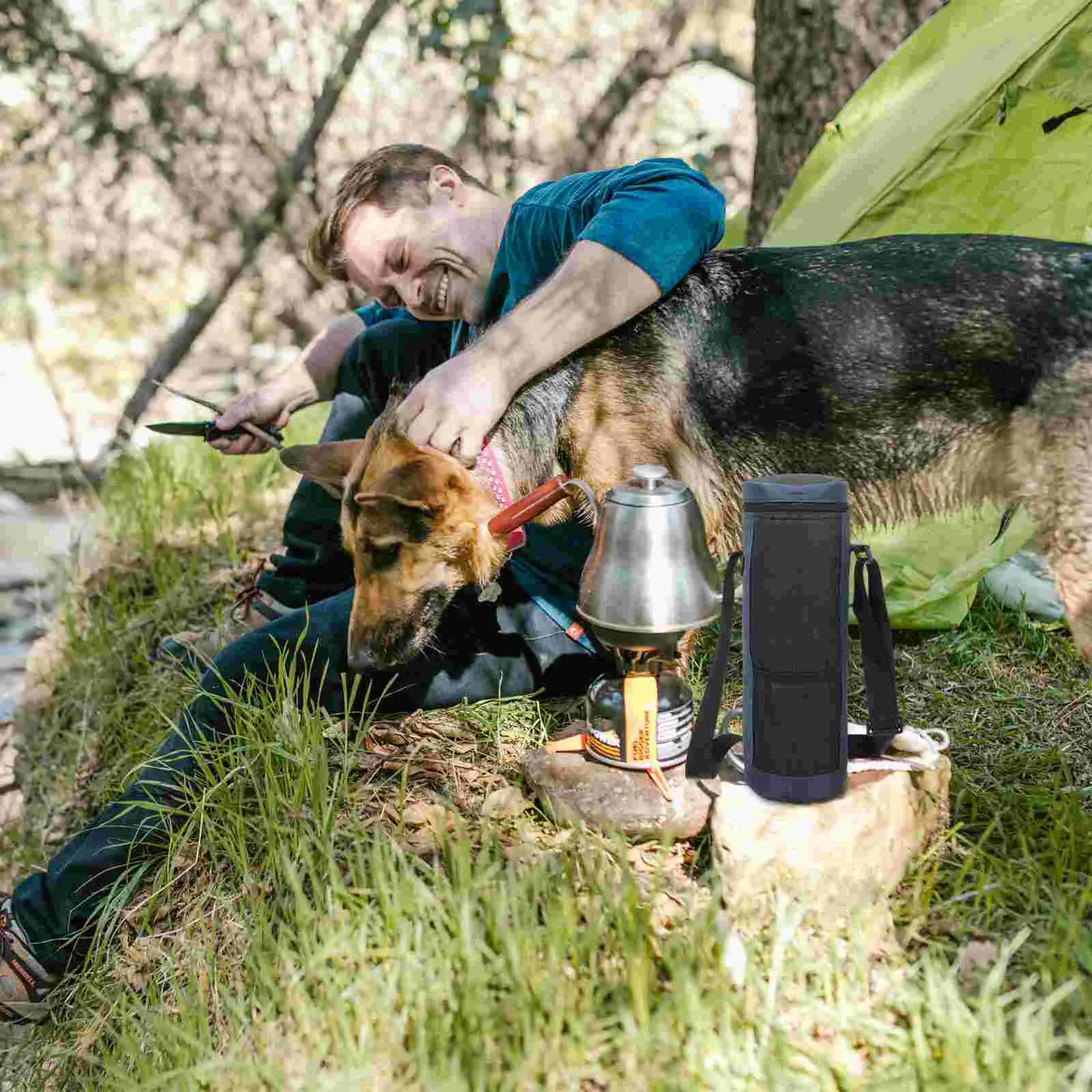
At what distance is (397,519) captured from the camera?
2545mm

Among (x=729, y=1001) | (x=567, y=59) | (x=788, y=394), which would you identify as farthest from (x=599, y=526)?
(x=567, y=59)

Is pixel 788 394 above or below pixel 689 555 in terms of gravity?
above

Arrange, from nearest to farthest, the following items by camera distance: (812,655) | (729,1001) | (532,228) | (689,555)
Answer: (729,1001) → (812,655) → (689,555) → (532,228)

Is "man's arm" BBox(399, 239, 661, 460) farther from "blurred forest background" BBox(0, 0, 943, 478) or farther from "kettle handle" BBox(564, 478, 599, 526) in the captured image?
"blurred forest background" BBox(0, 0, 943, 478)

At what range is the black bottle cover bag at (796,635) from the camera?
200 centimetres

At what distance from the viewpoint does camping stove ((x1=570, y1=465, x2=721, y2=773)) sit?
7.03 ft

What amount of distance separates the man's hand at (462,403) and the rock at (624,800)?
790 mm

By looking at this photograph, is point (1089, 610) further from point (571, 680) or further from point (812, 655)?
point (571, 680)

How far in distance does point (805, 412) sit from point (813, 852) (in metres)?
1.07

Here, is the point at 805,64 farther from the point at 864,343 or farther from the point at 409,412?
the point at 409,412

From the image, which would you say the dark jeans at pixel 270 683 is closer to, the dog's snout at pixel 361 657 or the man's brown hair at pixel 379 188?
the dog's snout at pixel 361 657

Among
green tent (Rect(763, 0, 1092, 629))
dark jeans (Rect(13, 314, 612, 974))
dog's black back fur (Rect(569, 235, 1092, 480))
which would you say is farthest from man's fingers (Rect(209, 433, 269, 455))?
green tent (Rect(763, 0, 1092, 629))

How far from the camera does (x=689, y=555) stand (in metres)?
2.19

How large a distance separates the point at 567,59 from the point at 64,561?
4.79 meters
